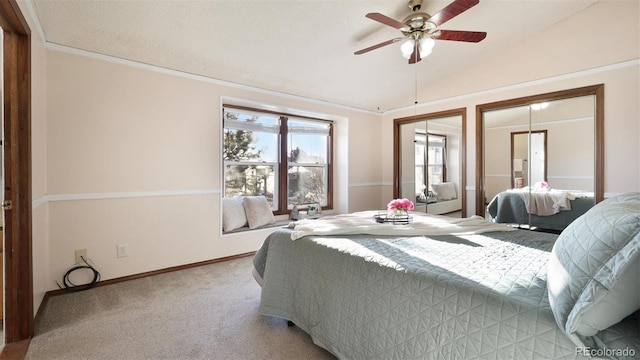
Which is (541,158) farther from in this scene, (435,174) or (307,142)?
(307,142)

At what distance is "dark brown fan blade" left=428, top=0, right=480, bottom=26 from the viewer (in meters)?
2.01

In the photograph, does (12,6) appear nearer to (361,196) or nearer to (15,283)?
(15,283)

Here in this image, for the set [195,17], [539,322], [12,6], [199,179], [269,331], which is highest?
[195,17]

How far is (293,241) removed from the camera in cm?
209

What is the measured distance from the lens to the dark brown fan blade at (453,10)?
2010 mm

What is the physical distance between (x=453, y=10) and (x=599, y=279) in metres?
1.98

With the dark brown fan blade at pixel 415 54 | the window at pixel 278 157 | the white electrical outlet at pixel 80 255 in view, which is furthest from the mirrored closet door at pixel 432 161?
the white electrical outlet at pixel 80 255

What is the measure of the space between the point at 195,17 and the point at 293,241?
82.8 inches

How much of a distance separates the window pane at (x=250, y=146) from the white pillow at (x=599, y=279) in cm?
372

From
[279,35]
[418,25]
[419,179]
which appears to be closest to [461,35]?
[418,25]

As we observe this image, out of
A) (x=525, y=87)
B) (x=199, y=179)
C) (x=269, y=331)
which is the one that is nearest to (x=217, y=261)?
(x=199, y=179)

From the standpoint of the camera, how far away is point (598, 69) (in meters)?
3.23

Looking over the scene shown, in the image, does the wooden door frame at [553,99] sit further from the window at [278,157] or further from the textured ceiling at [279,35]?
the window at [278,157]

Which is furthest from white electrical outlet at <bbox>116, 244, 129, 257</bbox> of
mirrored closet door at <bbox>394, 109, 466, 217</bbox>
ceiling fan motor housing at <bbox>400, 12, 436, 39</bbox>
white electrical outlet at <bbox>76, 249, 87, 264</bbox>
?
mirrored closet door at <bbox>394, 109, 466, 217</bbox>
